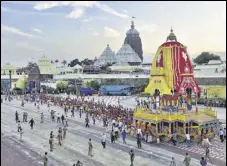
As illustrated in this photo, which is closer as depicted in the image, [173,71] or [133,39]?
[173,71]

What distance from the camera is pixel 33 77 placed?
5962 centimetres

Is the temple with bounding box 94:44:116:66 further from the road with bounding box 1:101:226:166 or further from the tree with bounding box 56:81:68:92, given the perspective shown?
the road with bounding box 1:101:226:166

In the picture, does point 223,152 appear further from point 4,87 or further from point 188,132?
point 4,87

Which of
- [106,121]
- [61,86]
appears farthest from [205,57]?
[106,121]

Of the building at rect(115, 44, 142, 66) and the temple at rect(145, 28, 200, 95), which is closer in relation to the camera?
the temple at rect(145, 28, 200, 95)

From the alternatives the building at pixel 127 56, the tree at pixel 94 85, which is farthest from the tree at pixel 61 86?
the building at pixel 127 56

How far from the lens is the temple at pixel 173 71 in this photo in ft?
65.9

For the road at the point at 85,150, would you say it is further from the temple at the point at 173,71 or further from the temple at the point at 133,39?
the temple at the point at 133,39

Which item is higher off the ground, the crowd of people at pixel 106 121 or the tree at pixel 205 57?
the tree at pixel 205 57

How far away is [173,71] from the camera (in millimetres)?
20172

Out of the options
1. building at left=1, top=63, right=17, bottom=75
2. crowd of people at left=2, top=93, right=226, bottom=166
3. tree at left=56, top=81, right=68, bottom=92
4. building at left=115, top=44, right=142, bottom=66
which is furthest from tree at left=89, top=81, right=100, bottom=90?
building at left=1, top=63, right=17, bottom=75

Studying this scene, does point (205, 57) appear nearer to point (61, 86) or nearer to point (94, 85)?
point (94, 85)

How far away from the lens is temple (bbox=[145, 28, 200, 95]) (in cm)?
2009

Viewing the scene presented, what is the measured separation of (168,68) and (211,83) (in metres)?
20.8
